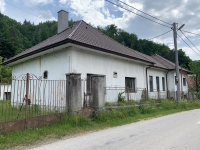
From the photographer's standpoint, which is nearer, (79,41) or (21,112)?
(21,112)

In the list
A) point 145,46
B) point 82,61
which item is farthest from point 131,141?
point 145,46

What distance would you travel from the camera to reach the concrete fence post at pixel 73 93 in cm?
701

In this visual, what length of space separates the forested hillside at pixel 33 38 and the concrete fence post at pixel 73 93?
24.8m

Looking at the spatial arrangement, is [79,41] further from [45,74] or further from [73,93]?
[45,74]

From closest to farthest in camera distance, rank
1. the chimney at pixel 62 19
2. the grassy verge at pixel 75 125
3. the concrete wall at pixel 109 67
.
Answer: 1. the grassy verge at pixel 75 125
2. the concrete wall at pixel 109 67
3. the chimney at pixel 62 19

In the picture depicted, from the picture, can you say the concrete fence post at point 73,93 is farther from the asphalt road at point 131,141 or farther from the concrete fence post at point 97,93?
the asphalt road at point 131,141

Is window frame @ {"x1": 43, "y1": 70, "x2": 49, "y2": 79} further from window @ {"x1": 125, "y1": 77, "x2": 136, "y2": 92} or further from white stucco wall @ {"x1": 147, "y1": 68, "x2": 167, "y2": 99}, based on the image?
white stucco wall @ {"x1": 147, "y1": 68, "x2": 167, "y2": 99}

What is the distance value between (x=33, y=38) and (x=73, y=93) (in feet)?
117

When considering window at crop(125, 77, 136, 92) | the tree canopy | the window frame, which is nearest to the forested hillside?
the tree canopy

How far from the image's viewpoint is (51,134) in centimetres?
553

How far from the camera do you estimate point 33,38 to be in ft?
127

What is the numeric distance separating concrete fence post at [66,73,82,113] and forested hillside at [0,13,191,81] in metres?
24.8

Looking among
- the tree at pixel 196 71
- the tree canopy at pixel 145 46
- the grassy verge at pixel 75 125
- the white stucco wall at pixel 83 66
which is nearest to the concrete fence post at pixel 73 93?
the grassy verge at pixel 75 125

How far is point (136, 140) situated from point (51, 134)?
8.71 feet
